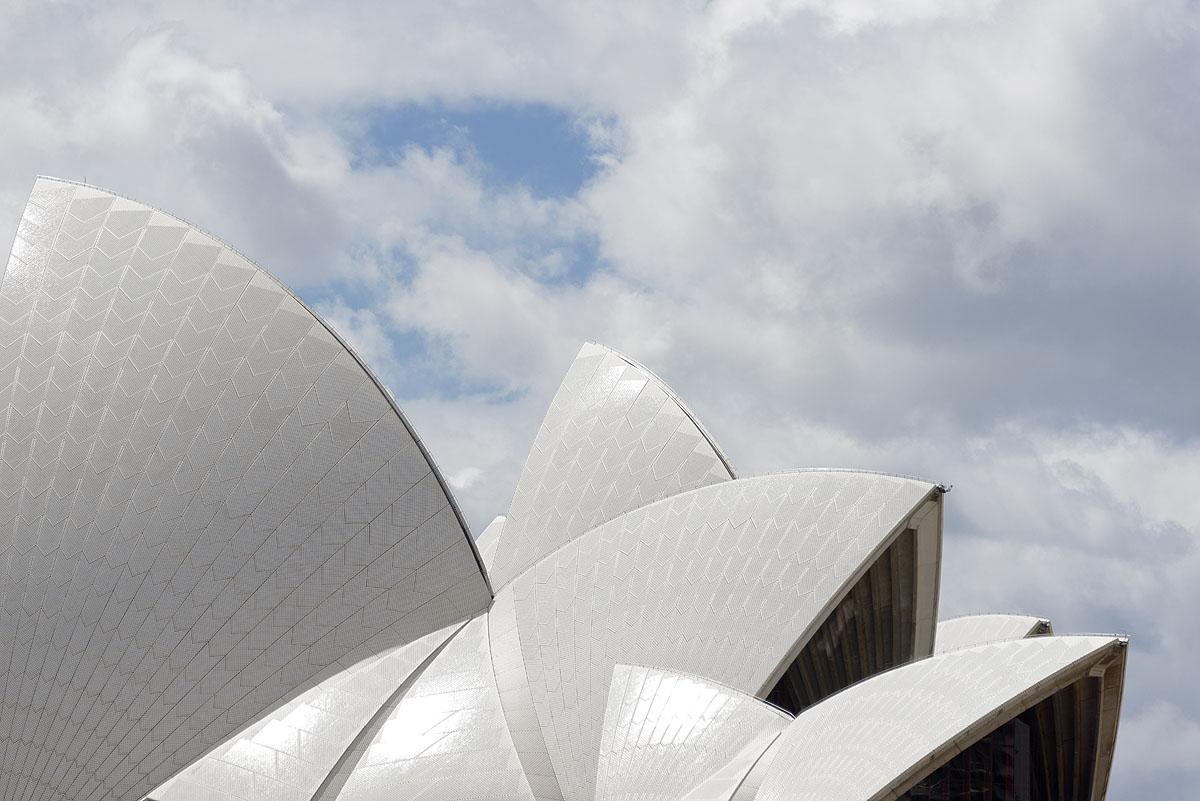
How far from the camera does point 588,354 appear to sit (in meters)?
29.8

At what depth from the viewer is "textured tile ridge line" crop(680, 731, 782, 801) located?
15.2 m

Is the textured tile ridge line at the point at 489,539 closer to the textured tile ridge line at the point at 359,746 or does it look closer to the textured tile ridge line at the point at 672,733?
the textured tile ridge line at the point at 359,746

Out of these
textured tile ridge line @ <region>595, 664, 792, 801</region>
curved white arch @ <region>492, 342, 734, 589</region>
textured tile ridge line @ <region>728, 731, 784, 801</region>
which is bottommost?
textured tile ridge line @ <region>728, 731, 784, 801</region>

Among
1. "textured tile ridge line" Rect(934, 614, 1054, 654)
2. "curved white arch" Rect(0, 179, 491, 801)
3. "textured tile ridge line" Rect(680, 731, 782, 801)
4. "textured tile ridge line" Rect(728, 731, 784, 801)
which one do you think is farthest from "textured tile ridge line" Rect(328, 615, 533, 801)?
"textured tile ridge line" Rect(934, 614, 1054, 654)

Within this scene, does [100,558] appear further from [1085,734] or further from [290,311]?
[1085,734]

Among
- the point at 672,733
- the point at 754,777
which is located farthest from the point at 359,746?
the point at 754,777

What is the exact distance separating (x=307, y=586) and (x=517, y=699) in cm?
416

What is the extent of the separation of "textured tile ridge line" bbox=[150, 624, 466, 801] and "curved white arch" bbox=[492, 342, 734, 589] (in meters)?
5.44

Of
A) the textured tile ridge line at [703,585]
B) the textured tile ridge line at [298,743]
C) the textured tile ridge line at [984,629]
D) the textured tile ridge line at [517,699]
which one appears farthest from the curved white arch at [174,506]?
the textured tile ridge line at [984,629]

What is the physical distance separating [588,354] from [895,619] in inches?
407

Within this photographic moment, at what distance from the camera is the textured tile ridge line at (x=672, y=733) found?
645 inches

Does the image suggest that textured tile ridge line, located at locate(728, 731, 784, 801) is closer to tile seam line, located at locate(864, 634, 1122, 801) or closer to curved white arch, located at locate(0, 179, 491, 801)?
tile seam line, located at locate(864, 634, 1122, 801)

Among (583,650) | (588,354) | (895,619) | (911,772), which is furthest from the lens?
(588,354)

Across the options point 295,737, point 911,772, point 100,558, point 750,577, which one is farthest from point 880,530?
point 100,558
